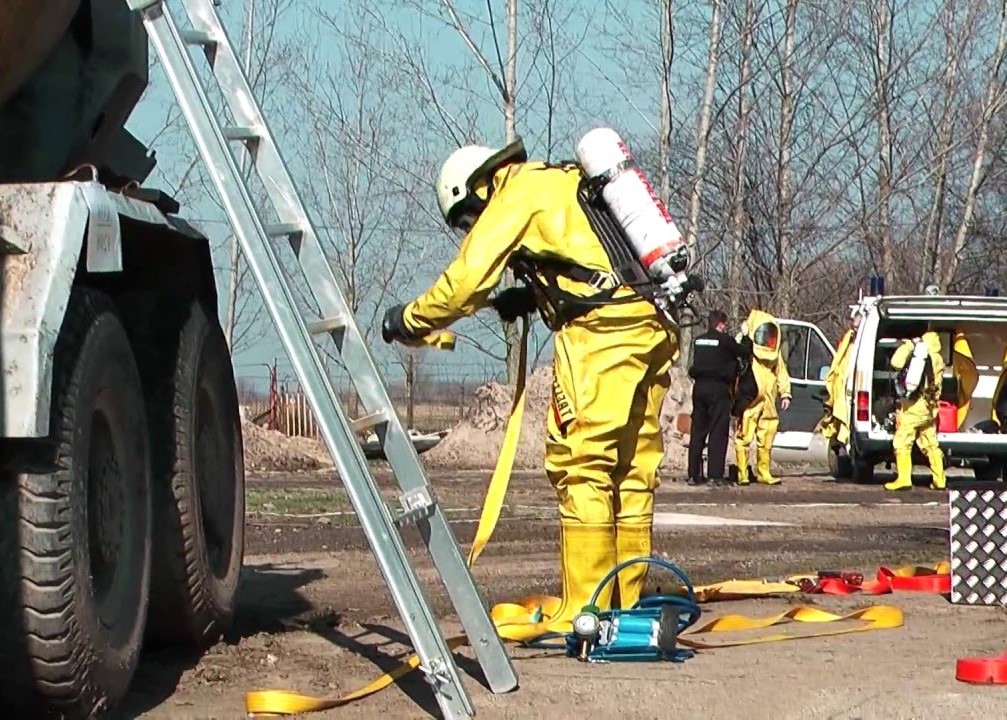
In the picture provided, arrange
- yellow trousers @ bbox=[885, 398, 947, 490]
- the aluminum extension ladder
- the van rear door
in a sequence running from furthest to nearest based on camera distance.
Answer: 1. the van rear door
2. yellow trousers @ bbox=[885, 398, 947, 490]
3. the aluminum extension ladder

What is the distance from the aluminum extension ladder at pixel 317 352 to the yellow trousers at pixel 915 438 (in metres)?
12.3

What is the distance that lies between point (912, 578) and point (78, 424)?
4543 mm

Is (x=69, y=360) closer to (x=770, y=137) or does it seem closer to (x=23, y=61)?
(x=23, y=61)

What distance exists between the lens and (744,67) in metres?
28.1

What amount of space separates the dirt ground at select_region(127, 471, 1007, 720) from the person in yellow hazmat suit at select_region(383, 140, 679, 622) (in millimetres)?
515

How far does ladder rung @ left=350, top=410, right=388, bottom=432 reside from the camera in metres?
5.14

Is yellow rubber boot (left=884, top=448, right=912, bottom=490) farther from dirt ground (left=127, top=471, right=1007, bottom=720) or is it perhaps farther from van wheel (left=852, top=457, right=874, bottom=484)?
dirt ground (left=127, top=471, right=1007, bottom=720)

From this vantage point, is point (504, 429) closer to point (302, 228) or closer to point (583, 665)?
point (583, 665)

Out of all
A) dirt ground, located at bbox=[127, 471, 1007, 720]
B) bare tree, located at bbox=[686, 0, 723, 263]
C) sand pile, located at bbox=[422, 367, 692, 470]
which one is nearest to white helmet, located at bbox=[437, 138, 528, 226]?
dirt ground, located at bbox=[127, 471, 1007, 720]

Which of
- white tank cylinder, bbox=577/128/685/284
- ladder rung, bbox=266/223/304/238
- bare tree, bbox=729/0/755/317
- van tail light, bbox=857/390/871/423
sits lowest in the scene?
van tail light, bbox=857/390/871/423

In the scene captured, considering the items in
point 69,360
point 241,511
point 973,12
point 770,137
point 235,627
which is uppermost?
point 973,12

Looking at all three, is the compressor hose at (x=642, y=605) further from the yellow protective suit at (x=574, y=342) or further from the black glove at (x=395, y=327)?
the black glove at (x=395, y=327)

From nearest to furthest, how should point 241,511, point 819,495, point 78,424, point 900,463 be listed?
point 78,424
point 241,511
point 819,495
point 900,463

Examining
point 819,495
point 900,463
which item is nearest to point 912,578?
point 819,495
